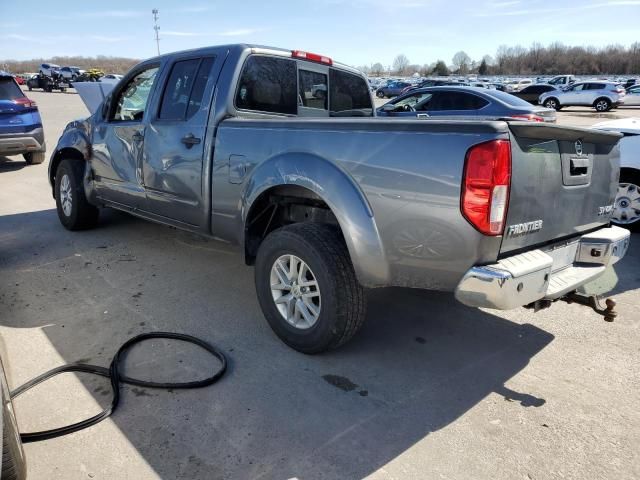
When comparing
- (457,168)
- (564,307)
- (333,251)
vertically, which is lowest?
(564,307)

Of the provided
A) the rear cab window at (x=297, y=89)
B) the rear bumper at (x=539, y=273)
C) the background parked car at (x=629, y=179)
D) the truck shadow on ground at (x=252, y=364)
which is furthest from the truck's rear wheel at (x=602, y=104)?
the rear bumper at (x=539, y=273)

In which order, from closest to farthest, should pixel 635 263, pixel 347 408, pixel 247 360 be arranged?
1. pixel 347 408
2. pixel 247 360
3. pixel 635 263

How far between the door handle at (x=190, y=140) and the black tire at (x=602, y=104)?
108 feet

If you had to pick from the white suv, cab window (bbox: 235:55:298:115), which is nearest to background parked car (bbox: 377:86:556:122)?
cab window (bbox: 235:55:298:115)

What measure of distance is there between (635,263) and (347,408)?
395cm

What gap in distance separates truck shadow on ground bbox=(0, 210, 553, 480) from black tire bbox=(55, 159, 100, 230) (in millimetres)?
806

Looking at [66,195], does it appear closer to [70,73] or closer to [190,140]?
[190,140]

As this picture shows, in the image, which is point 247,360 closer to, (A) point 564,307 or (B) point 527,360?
(B) point 527,360

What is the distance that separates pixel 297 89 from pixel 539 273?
268 cm

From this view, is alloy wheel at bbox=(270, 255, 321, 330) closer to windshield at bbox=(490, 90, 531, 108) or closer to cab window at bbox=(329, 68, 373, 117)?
cab window at bbox=(329, 68, 373, 117)

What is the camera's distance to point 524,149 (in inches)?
95.4

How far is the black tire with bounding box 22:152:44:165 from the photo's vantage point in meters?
10.4

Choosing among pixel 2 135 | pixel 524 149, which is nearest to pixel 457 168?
pixel 524 149

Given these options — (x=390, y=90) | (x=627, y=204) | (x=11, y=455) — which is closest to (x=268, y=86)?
(x=11, y=455)
